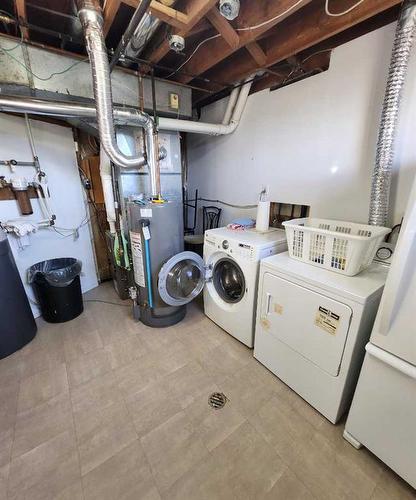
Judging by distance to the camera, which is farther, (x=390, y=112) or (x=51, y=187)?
(x=51, y=187)

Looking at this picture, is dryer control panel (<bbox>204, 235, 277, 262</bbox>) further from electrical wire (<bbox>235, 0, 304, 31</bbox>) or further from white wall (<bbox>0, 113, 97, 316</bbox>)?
white wall (<bbox>0, 113, 97, 316</bbox>)

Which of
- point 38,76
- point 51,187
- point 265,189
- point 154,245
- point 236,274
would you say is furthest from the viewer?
point 265,189

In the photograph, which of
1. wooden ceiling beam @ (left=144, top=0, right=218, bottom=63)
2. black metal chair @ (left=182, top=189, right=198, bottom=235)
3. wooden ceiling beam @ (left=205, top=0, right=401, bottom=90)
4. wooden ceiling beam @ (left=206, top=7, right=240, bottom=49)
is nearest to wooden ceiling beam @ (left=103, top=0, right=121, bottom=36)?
wooden ceiling beam @ (left=144, top=0, right=218, bottom=63)

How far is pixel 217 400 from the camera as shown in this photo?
1.53 m

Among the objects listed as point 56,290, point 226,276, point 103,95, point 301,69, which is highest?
point 301,69

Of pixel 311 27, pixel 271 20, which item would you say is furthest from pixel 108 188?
pixel 311 27

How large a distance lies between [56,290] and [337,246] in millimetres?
2447

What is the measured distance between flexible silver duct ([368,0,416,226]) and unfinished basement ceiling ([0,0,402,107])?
150 millimetres

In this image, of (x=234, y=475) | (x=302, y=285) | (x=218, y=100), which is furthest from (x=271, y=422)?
(x=218, y=100)

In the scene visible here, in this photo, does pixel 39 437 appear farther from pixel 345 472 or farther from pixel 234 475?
pixel 345 472

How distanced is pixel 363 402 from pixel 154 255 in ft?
5.56

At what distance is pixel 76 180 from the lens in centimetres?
258

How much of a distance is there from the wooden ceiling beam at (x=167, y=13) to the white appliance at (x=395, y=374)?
1611 mm

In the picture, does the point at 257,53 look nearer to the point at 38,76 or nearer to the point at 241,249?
Answer: the point at 241,249
